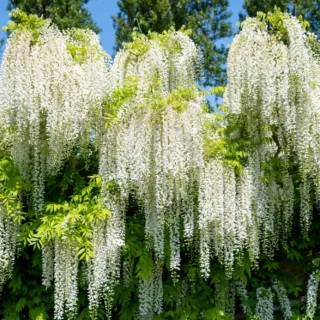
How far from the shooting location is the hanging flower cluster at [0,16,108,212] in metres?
5.33

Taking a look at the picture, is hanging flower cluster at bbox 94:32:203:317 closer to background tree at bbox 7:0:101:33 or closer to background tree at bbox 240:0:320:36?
background tree at bbox 7:0:101:33

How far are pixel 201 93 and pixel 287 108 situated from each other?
957 millimetres

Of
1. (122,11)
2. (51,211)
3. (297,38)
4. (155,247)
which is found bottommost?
(155,247)

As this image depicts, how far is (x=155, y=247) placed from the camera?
5355mm

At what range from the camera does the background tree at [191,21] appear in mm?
15422

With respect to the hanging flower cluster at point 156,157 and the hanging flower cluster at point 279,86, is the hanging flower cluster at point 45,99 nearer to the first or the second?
the hanging flower cluster at point 156,157

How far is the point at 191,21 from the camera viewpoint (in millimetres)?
15430

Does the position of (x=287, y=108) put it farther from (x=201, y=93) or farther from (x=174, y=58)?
(x=174, y=58)

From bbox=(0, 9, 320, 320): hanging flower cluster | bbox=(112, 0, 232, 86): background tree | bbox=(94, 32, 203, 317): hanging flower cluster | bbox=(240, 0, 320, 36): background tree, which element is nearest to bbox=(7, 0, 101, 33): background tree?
bbox=(112, 0, 232, 86): background tree

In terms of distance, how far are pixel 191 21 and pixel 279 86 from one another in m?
10.5

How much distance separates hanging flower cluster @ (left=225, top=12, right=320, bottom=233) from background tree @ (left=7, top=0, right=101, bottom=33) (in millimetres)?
9424

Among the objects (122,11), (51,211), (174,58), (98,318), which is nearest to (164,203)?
(51,211)

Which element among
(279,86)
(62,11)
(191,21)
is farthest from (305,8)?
(279,86)

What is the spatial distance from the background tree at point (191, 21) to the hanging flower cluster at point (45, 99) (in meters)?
9.94
